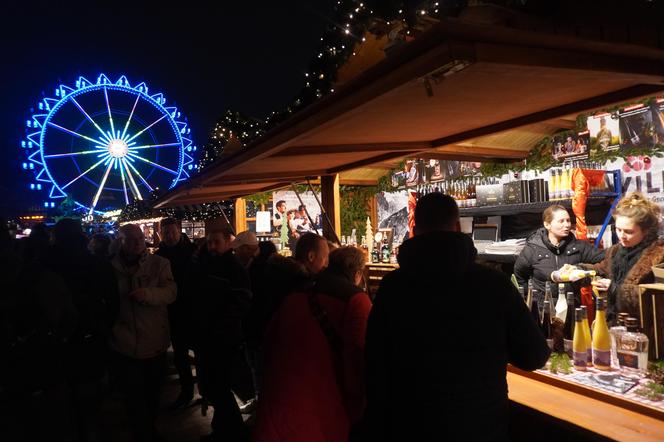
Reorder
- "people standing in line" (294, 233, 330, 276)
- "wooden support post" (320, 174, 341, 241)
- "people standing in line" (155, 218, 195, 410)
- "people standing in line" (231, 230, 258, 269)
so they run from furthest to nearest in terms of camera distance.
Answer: "wooden support post" (320, 174, 341, 241) → "people standing in line" (155, 218, 195, 410) → "people standing in line" (231, 230, 258, 269) → "people standing in line" (294, 233, 330, 276)

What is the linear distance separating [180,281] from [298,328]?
2.88 meters

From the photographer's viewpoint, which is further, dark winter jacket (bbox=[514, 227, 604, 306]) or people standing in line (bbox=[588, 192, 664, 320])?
dark winter jacket (bbox=[514, 227, 604, 306])

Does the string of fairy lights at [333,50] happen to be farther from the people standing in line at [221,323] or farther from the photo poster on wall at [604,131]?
the photo poster on wall at [604,131]

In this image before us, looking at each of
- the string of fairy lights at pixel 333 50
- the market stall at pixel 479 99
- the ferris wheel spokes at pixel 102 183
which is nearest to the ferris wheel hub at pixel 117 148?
the ferris wheel spokes at pixel 102 183

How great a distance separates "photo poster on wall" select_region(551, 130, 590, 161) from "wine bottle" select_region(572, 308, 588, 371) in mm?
2637

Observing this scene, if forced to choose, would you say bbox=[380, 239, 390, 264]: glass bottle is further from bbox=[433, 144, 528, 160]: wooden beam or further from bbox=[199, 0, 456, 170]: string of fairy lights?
bbox=[433, 144, 528, 160]: wooden beam

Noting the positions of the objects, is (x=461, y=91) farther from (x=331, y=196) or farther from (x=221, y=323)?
(x=331, y=196)

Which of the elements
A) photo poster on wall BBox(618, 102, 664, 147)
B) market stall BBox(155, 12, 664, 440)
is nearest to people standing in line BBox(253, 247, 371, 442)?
market stall BBox(155, 12, 664, 440)

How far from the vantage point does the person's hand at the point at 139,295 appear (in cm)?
332

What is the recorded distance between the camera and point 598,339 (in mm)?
2119

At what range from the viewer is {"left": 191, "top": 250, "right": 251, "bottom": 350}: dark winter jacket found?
3387 mm

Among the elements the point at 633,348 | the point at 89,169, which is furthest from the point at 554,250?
the point at 89,169

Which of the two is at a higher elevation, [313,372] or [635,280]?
[635,280]

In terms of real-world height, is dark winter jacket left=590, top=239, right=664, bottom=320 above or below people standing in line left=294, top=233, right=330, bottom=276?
below
